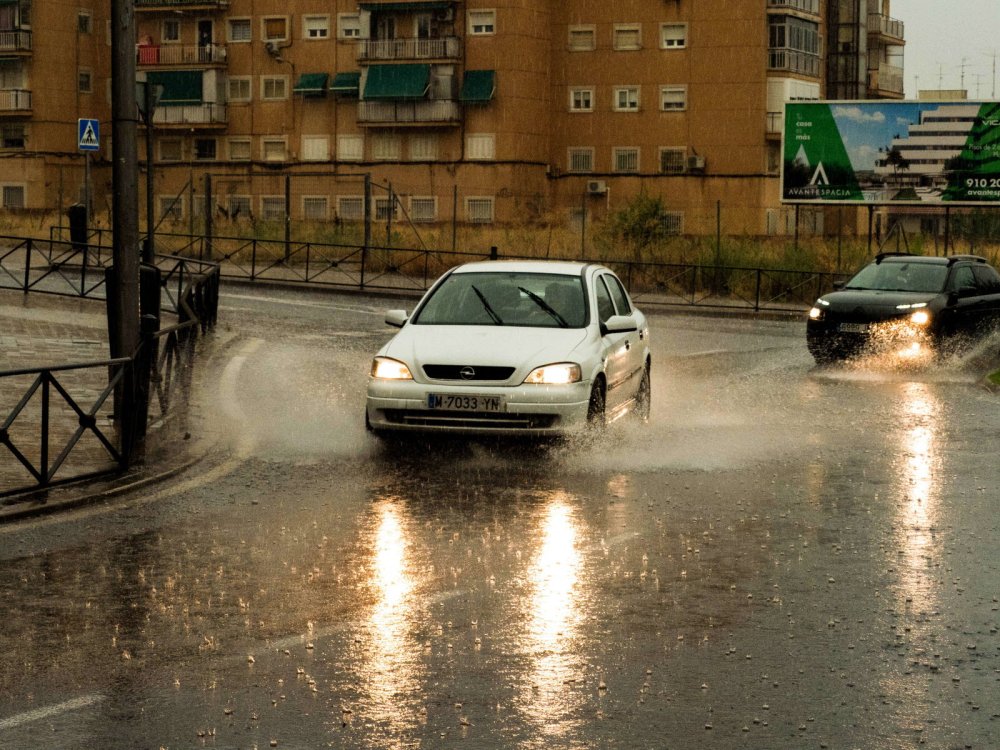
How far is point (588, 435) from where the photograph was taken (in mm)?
12586


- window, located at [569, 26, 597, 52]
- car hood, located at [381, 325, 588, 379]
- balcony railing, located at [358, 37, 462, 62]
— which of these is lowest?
car hood, located at [381, 325, 588, 379]

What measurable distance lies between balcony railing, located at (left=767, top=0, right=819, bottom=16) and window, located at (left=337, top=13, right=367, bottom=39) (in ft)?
58.3

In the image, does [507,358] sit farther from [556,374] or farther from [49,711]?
[49,711]

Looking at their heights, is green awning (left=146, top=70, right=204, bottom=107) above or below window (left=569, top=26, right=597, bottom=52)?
below

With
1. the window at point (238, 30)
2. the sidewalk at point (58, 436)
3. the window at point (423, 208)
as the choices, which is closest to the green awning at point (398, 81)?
the window at point (423, 208)

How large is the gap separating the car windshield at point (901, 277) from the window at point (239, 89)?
5459cm

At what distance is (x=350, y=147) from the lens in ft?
235

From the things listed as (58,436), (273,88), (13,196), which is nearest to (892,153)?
(58,436)

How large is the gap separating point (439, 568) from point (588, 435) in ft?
15.2

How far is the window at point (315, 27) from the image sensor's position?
71.8 meters

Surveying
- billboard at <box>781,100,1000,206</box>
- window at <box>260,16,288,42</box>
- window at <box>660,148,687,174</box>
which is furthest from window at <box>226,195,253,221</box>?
billboard at <box>781,100,1000,206</box>

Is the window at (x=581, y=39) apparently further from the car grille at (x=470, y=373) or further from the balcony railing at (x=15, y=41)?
the car grille at (x=470, y=373)

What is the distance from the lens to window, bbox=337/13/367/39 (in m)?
71.2

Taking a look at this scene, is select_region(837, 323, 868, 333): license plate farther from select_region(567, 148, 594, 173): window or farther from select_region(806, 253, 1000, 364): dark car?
select_region(567, 148, 594, 173): window
